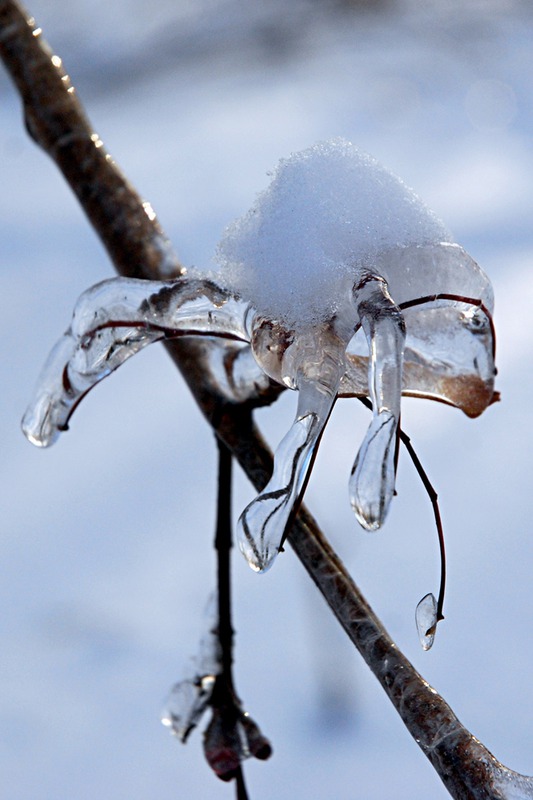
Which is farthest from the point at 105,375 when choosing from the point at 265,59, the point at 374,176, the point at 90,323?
the point at 265,59

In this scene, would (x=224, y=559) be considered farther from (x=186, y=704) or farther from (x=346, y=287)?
(x=346, y=287)

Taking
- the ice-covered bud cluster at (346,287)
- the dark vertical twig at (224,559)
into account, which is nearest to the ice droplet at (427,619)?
the ice-covered bud cluster at (346,287)

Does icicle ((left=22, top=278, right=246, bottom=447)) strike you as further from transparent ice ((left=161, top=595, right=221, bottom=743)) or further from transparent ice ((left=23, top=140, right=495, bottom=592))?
transparent ice ((left=161, top=595, right=221, bottom=743))

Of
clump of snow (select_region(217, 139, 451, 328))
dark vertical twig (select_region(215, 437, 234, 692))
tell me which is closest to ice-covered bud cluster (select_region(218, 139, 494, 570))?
clump of snow (select_region(217, 139, 451, 328))

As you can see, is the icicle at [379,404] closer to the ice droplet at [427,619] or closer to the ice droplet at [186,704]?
the ice droplet at [427,619]

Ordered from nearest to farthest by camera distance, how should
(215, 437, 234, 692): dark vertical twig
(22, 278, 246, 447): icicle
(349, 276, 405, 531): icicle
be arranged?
(349, 276, 405, 531): icicle < (22, 278, 246, 447): icicle < (215, 437, 234, 692): dark vertical twig

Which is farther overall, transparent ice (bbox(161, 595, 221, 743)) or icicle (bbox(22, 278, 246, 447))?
transparent ice (bbox(161, 595, 221, 743))
